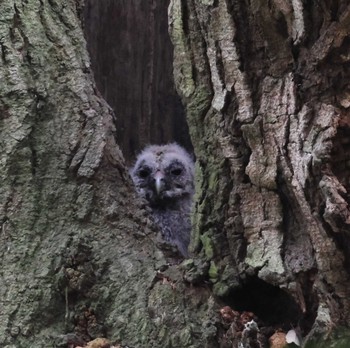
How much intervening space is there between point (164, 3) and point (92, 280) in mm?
2232

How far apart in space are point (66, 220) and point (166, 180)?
85.4 inches

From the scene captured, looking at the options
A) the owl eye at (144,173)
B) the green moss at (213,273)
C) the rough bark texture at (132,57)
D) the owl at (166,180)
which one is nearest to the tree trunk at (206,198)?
the green moss at (213,273)

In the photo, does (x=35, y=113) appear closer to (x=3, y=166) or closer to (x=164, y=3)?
(x=3, y=166)

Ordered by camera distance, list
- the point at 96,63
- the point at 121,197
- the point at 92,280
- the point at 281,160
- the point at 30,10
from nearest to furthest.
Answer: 1. the point at 281,160
2. the point at 92,280
3. the point at 121,197
4. the point at 30,10
5. the point at 96,63

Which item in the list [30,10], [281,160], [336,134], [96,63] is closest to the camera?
[336,134]

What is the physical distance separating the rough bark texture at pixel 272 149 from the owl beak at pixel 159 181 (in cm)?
206

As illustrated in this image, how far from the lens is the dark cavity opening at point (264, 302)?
214 cm

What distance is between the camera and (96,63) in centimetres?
402

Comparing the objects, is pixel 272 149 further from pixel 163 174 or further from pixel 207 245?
pixel 163 174

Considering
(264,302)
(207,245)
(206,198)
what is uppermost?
(206,198)

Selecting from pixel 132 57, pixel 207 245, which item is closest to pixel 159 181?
pixel 132 57

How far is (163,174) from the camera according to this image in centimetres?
451

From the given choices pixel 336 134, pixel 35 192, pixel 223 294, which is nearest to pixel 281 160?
pixel 336 134

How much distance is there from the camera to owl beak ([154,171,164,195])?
439 centimetres
